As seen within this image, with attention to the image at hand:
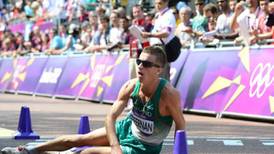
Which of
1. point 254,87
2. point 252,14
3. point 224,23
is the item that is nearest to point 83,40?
point 224,23

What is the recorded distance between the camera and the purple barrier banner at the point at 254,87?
1445 centimetres

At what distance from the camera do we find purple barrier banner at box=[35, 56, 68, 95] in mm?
24234

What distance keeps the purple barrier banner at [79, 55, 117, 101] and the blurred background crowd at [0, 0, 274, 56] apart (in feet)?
1.00

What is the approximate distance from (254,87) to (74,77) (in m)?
8.81

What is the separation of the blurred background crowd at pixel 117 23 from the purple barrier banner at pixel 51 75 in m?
0.33

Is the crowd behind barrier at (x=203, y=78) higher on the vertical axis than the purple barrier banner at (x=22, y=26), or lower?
higher

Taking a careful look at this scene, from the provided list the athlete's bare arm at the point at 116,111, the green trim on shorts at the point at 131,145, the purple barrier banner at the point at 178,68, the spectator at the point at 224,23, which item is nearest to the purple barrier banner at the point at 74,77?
the purple barrier banner at the point at 178,68

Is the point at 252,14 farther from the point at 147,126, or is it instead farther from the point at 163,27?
the point at 147,126

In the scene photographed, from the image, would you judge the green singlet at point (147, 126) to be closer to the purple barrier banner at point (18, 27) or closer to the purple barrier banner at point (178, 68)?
the purple barrier banner at point (178, 68)

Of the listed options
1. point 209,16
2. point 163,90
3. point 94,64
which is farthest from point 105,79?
point 163,90

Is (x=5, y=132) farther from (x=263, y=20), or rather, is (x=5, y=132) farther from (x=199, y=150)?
(x=263, y=20)

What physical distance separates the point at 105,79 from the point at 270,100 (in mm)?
7197

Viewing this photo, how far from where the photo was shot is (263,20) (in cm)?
1559

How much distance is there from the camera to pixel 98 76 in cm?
2138
